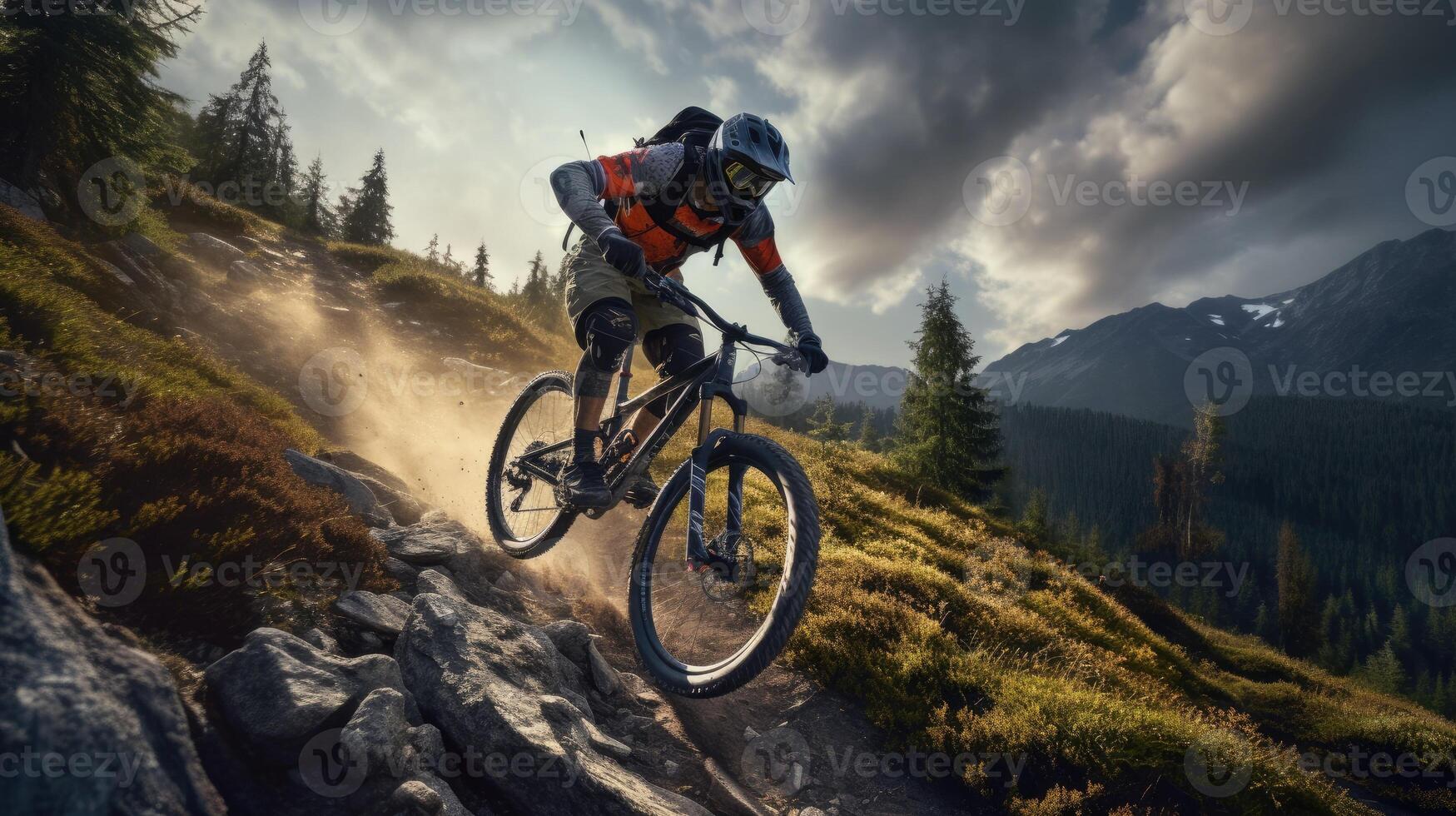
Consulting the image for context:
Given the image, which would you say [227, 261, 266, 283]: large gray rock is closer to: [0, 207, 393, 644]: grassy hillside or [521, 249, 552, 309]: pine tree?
[0, 207, 393, 644]: grassy hillside

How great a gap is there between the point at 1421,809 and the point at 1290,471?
241820 mm

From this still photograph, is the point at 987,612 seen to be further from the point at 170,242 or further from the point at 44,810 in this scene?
the point at 170,242

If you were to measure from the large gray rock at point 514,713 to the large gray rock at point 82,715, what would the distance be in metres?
1.24

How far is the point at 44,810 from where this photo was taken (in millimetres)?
1802

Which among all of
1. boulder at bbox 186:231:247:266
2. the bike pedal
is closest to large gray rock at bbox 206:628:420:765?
the bike pedal

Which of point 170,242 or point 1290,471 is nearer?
point 170,242

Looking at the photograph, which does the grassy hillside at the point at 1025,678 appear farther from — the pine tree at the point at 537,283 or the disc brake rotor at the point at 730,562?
the pine tree at the point at 537,283

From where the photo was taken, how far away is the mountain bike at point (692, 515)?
3.77 metres

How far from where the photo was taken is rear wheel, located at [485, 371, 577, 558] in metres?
6.46

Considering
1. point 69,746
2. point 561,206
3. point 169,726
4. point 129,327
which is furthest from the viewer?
point 129,327

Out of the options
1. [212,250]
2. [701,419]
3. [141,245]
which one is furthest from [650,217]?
[212,250]

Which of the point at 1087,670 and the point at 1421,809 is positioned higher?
the point at 1087,670

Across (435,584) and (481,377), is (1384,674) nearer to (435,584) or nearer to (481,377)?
(481,377)

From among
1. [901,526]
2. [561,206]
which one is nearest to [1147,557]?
[901,526]
